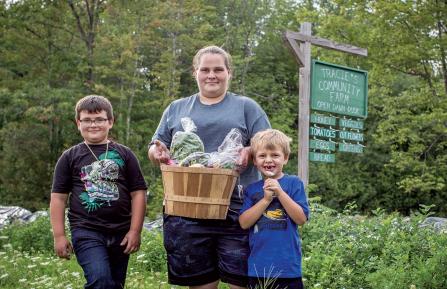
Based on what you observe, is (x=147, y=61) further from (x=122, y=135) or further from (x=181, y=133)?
(x=181, y=133)

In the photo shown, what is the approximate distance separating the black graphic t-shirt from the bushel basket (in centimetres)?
60

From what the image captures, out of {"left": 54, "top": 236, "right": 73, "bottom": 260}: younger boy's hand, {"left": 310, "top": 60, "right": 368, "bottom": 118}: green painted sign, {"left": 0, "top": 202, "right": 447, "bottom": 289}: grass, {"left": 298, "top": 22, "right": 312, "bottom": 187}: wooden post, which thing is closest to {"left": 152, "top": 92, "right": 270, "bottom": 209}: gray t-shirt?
{"left": 54, "top": 236, "right": 73, "bottom": 260}: younger boy's hand

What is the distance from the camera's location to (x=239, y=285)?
3482 millimetres

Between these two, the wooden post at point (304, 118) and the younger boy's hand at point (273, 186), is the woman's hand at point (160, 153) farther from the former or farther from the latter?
the wooden post at point (304, 118)

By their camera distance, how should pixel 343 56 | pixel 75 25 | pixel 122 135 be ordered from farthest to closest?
pixel 75 25
pixel 122 135
pixel 343 56

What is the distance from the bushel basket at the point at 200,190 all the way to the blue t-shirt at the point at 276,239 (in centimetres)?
23

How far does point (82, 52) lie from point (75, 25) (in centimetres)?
124

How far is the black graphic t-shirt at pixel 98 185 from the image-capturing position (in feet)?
12.3

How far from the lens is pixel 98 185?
377 cm

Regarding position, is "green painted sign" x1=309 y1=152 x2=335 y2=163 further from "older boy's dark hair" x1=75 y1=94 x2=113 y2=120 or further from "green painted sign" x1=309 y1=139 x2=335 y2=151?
"older boy's dark hair" x1=75 y1=94 x2=113 y2=120

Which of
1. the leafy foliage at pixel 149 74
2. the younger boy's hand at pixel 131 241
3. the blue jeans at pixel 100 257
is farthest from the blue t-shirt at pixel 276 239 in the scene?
the leafy foliage at pixel 149 74

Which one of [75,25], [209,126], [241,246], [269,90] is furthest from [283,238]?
[269,90]

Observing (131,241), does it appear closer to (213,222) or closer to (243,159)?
(213,222)

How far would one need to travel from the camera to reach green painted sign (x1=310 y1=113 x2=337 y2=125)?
8.45 m
